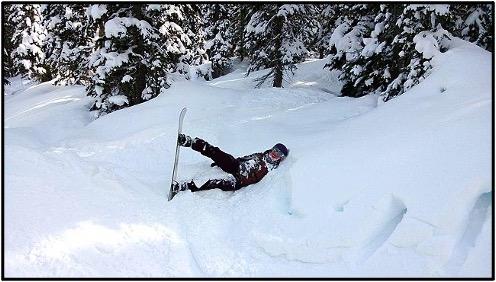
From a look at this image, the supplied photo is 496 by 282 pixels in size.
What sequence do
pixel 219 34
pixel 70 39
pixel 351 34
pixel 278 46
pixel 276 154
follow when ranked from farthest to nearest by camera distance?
pixel 219 34
pixel 70 39
pixel 278 46
pixel 351 34
pixel 276 154

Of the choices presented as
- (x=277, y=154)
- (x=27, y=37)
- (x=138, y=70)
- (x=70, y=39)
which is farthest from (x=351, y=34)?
(x=27, y=37)

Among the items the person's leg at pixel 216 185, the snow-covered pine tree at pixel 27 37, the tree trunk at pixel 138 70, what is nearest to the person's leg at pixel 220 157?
the person's leg at pixel 216 185

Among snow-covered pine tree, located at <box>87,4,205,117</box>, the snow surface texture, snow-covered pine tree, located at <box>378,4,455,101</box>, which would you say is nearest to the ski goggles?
the snow surface texture

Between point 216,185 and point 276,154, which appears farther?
point 276,154

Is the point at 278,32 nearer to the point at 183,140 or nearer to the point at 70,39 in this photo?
the point at 183,140

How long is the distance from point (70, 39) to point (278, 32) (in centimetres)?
1075

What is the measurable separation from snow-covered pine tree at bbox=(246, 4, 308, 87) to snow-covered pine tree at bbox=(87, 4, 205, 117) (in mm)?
3376

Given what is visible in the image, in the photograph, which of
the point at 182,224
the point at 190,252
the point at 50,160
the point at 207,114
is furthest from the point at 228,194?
the point at 207,114

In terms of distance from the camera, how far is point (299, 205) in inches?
213

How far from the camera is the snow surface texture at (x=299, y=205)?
421cm

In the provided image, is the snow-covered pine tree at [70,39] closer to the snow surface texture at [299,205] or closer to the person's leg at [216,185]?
the snow surface texture at [299,205]

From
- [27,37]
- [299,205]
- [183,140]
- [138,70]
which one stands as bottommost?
[299,205]

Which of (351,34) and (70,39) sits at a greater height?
(70,39)

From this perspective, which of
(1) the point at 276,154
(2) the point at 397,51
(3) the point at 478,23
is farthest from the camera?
(3) the point at 478,23
